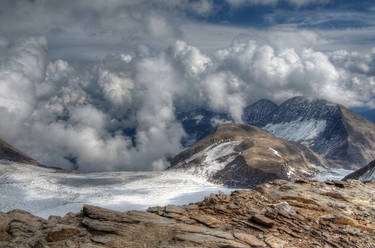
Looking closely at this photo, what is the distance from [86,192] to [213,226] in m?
107

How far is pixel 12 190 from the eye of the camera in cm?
11444

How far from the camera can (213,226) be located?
2566 centimetres

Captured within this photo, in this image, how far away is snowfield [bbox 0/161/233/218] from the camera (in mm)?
97938

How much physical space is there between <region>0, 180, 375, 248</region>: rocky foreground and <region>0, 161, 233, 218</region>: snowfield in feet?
206

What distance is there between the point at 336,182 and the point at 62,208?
246ft

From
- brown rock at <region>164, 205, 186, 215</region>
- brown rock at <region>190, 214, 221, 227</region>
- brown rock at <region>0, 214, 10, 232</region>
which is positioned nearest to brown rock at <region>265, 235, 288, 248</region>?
brown rock at <region>190, 214, 221, 227</region>

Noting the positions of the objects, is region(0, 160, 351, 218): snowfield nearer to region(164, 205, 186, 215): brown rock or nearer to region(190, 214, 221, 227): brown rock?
region(164, 205, 186, 215): brown rock

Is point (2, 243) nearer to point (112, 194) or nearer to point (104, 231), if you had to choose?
point (104, 231)

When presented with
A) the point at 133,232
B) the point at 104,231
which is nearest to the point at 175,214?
the point at 133,232

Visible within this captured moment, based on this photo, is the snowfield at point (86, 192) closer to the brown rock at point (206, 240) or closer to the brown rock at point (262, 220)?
the brown rock at point (206, 240)

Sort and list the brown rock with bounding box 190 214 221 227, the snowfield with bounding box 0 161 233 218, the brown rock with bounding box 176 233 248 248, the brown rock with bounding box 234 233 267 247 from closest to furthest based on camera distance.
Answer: the brown rock with bounding box 176 233 248 248 → the brown rock with bounding box 234 233 267 247 → the brown rock with bounding box 190 214 221 227 → the snowfield with bounding box 0 161 233 218

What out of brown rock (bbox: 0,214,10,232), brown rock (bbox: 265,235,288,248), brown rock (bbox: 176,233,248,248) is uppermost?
brown rock (bbox: 0,214,10,232)

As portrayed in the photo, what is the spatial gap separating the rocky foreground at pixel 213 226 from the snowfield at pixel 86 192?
62765mm

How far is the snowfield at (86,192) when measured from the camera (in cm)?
9794
